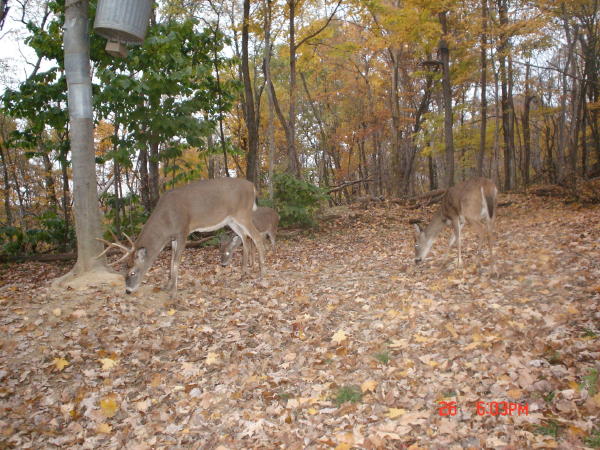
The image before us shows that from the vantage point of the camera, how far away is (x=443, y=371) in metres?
4.32

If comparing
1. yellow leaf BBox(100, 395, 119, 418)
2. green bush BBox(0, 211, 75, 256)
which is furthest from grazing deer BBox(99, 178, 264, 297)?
green bush BBox(0, 211, 75, 256)

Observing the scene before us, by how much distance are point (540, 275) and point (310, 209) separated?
8097 mm

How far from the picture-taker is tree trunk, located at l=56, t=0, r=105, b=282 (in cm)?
709

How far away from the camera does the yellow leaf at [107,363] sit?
4.96 meters

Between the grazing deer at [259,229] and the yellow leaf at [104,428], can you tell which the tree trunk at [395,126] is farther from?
the yellow leaf at [104,428]

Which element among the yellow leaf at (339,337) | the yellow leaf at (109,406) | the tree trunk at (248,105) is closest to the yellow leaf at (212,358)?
the yellow leaf at (109,406)

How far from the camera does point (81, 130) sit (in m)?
7.11

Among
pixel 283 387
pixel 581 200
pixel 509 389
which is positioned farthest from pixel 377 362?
pixel 581 200

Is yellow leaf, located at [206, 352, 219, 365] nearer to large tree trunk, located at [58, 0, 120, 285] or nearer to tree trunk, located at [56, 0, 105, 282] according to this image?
large tree trunk, located at [58, 0, 120, 285]

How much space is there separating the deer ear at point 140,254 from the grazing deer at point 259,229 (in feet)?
9.52

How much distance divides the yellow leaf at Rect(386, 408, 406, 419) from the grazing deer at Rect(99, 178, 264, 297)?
4.46m

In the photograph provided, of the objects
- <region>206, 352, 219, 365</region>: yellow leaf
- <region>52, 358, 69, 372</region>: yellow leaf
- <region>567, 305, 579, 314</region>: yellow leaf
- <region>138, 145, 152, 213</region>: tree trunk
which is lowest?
<region>206, 352, 219, 365</region>: yellow leaf
